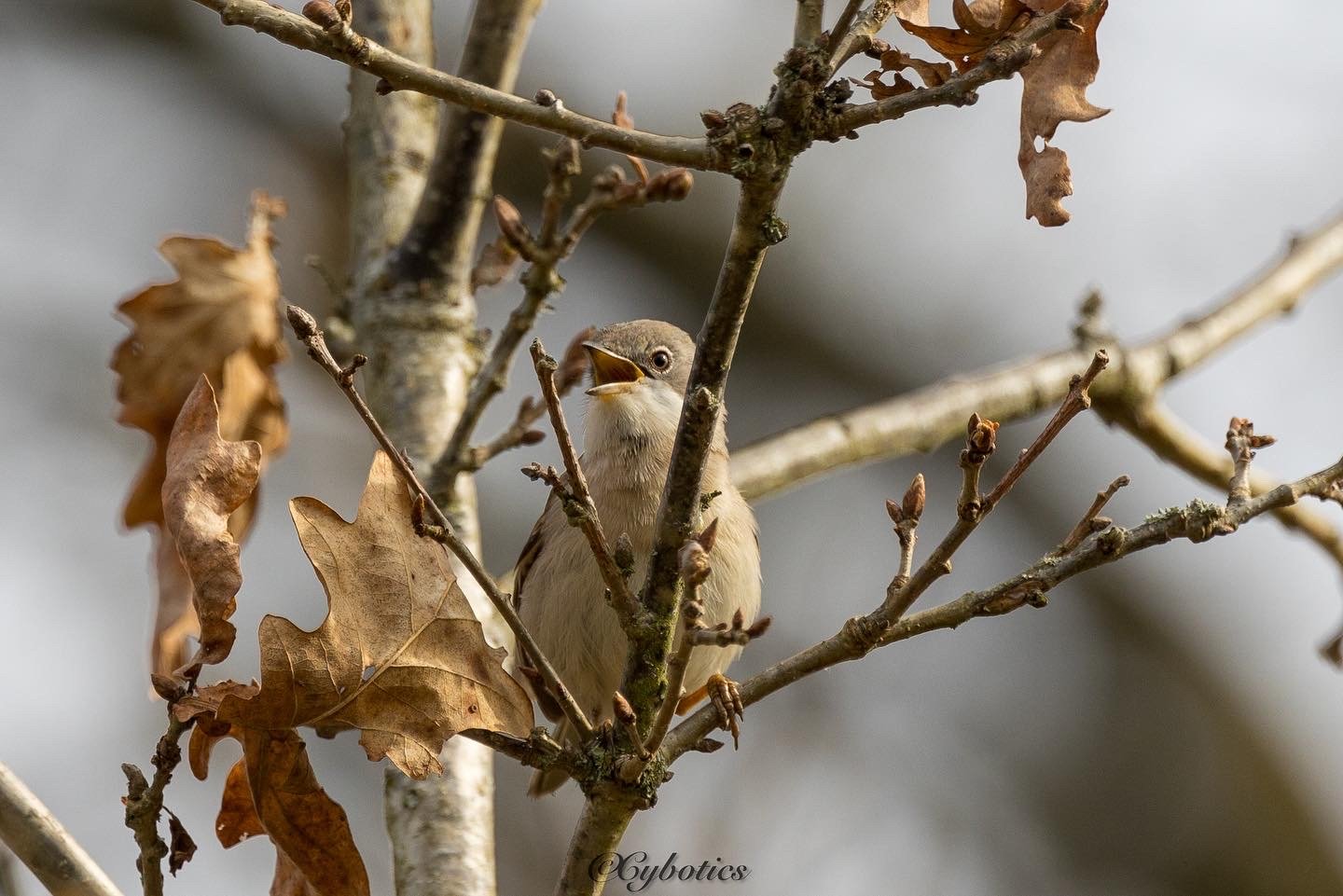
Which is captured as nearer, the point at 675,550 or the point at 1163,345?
the point at 675,550

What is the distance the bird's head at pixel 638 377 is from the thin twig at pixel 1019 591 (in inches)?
85.0

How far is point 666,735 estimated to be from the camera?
288 centimetres

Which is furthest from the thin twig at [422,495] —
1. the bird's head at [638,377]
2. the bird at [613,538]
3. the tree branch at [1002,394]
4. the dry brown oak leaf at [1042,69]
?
the tree branch at [1002,394]

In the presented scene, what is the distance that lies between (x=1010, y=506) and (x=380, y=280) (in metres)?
6.35

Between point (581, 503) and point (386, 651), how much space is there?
1.76 ft

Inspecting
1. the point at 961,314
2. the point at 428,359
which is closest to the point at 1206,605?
the point at 961,314

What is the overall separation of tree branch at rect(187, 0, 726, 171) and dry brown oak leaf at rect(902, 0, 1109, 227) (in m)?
0.44

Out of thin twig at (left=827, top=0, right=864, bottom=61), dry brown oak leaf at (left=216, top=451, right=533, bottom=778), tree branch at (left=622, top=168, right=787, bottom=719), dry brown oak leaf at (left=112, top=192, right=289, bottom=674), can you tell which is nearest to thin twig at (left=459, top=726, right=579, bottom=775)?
dry brown oak leaf at (left=216, top=451, right=533, bottom=778)

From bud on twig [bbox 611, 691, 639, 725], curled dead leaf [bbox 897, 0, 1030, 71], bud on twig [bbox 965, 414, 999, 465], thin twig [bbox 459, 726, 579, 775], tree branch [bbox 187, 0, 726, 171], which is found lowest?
thin twig [bbox 459, 726, 579, 775]

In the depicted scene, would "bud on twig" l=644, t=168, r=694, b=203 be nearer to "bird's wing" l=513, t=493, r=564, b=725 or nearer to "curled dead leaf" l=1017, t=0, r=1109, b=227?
"bird's wing" l=513, t=493, r=564, b=725

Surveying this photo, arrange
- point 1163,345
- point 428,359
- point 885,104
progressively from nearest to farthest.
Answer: point 885,104
point 428,359
point 1163,345

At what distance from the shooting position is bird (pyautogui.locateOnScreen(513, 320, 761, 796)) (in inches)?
179

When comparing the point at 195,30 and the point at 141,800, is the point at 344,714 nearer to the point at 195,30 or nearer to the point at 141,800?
the point at 141,800

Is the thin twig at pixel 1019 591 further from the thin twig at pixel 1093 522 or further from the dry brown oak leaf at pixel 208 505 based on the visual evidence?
the dry brown oak leaf at pixel 208 505
